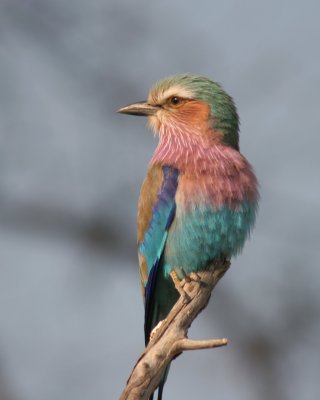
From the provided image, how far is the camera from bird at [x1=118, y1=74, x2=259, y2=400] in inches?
233

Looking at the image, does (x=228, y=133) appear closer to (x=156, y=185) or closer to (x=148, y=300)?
(x=156, y=185)

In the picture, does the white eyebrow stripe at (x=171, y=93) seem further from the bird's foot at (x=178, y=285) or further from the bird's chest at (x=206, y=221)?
the bird's foot at (x=178, y=285)

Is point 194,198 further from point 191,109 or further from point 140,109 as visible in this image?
point 140,109

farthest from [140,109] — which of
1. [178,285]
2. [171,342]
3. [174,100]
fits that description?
[171,342]

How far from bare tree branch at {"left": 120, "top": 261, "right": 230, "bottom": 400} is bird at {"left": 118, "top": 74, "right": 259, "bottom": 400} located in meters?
0.27

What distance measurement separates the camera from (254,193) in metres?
6.05

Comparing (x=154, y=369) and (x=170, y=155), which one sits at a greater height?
(x=170, y=155)

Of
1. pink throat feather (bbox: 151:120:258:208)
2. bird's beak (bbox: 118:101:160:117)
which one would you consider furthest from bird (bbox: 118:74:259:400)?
bird's beak (bbox: 118:101:160:117)

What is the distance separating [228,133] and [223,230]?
2.19 feet

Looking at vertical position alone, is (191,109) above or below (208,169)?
above

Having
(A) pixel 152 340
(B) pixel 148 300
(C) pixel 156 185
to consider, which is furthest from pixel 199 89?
(A) pixel 152 340

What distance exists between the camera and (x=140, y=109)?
6723 millimetres

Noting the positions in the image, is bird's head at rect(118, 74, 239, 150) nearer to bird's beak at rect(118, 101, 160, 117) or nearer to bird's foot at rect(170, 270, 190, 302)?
bird's beak at rect(118, 101, 160, 117)

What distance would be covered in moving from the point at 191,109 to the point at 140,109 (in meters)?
0.34
